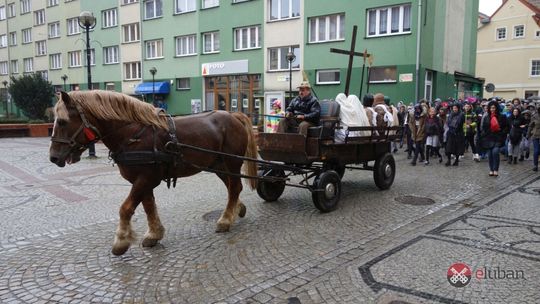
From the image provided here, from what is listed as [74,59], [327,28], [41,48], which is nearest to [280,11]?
[327,28]

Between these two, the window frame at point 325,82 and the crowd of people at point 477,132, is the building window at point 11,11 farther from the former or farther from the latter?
the crowd of people at point 477,132

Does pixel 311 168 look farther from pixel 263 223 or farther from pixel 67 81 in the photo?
pixel 67 81

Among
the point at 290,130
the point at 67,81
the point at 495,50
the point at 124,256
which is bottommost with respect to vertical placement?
the point at 124,256

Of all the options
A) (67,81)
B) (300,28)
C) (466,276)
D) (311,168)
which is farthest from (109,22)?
(466,276)

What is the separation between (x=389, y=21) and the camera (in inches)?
901

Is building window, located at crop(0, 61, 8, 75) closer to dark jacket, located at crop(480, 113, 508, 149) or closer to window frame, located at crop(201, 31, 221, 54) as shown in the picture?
window frame, located at crop(201, 31, 221, 54)

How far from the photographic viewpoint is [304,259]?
4.74m

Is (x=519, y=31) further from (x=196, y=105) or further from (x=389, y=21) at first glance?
(x=196, y=105)

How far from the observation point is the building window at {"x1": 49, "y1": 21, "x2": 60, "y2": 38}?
Answer: 43.2m

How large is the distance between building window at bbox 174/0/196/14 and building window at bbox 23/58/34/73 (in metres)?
24.4

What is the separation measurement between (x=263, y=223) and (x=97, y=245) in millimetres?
2278

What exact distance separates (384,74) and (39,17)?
132 ft

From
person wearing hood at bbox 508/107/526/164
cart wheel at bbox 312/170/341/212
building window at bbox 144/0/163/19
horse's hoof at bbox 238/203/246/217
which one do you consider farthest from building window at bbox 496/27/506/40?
horse's hoof at bbox 238/203/246/217

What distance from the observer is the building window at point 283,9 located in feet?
86.6
